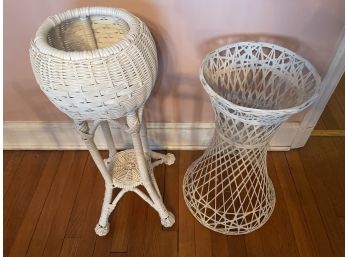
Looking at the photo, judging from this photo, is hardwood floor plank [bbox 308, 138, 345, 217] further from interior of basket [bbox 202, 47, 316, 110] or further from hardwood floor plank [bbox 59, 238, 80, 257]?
hardwood floor plank [bbox 59, 238, 80, 257]

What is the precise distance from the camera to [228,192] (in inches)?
42.1

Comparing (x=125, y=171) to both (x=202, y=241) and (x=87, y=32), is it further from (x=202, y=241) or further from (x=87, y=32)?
(x=87, y=32)

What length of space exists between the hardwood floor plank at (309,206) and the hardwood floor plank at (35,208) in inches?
37.7

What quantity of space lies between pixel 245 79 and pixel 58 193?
2.62 feet

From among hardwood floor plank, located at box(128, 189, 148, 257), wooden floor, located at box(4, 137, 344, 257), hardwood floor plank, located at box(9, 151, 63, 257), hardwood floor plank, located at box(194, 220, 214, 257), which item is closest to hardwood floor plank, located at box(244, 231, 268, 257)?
wooden floor, located at box(4, 137, 344, 257)

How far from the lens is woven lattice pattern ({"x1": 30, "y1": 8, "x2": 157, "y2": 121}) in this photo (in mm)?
556

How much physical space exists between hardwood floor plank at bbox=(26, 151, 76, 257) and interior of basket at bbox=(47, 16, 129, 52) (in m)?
0.57

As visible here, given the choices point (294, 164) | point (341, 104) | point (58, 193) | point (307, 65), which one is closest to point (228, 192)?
point (294, 164)

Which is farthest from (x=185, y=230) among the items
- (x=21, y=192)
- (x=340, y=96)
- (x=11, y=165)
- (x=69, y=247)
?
(x=340, y=96)

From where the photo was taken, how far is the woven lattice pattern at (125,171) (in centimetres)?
94

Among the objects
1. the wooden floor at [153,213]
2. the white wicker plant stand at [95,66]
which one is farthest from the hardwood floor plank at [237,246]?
the white wicker plant stand at [95,66]

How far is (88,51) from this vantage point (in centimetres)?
56

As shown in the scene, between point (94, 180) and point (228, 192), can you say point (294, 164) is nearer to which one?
point (228, 192)

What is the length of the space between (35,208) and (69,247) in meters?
0.22
